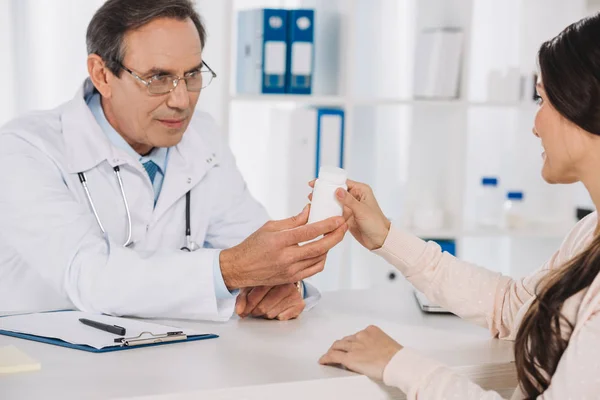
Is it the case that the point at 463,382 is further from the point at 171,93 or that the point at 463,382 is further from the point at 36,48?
the point at 36,48

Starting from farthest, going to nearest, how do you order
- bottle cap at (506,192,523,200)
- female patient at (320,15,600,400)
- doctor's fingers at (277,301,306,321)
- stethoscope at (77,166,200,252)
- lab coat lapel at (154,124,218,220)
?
bottle cap at (506,192,523,200), lab coat lapel at (154,124,218,220), stethoscope at (77,166,200,252), doctor's fingers at (277,301,306,321), female patient at (320,15,600,400)

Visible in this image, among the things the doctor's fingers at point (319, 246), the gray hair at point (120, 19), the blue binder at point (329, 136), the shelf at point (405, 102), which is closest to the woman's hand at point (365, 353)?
the doctor's fingers at point (319, 246)

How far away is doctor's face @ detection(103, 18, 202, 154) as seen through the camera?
2.01 meters

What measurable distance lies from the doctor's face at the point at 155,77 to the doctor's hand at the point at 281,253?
1.80ft

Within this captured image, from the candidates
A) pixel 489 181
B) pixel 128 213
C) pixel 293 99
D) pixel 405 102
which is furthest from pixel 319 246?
pixel 489 181

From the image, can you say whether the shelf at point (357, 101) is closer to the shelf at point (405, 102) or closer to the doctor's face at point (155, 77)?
the shelf at point (405, 102)

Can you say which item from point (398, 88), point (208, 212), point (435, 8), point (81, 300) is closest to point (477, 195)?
point (398, 88)

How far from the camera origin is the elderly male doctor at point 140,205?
1628 millimetres

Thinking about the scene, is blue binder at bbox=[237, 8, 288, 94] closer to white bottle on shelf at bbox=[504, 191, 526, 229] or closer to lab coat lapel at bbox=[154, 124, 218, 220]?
lab coat lapel at bbox=[154, 124, 218, 220]

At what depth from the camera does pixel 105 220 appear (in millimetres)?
1998

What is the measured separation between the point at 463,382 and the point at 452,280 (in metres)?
0.42

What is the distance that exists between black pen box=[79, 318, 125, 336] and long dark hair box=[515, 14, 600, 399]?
0.67 m

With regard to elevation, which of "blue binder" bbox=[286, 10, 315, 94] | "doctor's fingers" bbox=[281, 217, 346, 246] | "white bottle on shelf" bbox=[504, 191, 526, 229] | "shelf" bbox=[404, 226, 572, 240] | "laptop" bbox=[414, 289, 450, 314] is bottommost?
"shelf" bbox=[404, 226, 572, 240]

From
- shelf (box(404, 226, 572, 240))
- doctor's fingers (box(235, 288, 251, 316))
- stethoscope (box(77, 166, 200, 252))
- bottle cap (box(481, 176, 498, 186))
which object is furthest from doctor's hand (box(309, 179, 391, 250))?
bottle cap (box(481, 176, 498, 186))
